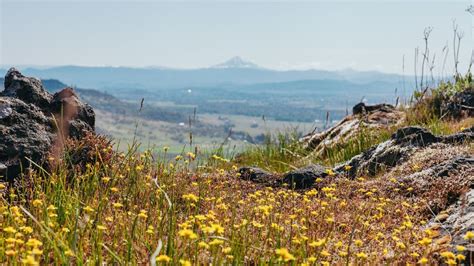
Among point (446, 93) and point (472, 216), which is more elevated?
point (446, 93)

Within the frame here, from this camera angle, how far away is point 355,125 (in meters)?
16.0

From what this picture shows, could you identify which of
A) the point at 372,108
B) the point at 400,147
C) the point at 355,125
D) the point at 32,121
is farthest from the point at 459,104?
the point at 32,121

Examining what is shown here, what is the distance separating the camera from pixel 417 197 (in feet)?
25.0

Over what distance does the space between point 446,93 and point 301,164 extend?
5.24 m

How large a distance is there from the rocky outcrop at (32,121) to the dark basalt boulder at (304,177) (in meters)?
3.53

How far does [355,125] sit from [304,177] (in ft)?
23.3

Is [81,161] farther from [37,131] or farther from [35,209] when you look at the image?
[35,209]

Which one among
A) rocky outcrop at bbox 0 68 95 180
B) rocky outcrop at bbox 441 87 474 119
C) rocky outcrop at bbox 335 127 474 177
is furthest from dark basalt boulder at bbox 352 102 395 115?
rocky outcrop at bbox 0 68 95 180

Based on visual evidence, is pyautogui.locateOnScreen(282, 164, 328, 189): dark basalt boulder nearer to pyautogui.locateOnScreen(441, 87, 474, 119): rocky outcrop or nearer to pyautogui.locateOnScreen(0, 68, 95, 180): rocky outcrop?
pyautogui.locateOnScreen(0, 68, 95, 180): rocky outcrop

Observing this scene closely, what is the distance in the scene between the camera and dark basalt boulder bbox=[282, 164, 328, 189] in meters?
9.39

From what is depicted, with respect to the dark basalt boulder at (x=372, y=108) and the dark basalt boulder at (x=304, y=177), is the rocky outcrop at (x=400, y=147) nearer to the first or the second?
the dark basalt boulder at (x=304, y=177)

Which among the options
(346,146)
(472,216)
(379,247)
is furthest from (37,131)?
(346,146)

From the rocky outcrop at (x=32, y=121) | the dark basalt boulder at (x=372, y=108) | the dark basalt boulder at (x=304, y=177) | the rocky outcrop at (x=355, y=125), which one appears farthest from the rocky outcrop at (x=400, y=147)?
the dark basalt boulder at (x=372, y=108)

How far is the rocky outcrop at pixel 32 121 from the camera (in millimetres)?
7797
